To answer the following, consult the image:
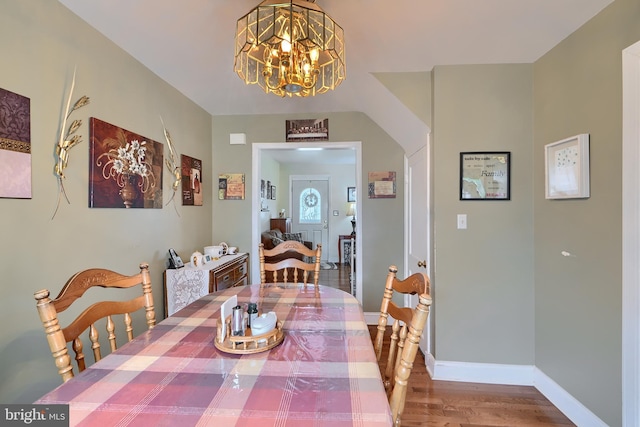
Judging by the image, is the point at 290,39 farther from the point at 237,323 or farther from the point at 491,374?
the point at 491,374

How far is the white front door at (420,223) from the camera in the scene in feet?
→ 8.02

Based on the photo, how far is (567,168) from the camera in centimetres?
181

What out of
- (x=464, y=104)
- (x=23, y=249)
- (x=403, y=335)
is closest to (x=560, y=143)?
(x=464, y=104)

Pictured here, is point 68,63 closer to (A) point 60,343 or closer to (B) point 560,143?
(A) point 60,343

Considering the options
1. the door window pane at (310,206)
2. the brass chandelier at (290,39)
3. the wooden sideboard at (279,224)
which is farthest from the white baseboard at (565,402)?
the door window pane at (310,206)

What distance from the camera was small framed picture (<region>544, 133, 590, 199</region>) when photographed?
66.4 inches

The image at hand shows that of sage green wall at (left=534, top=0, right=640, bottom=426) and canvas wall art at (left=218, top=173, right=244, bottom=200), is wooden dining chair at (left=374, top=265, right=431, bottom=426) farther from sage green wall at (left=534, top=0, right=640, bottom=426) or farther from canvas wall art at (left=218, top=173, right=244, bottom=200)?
canvas wall art at (left=218, top=173, right=244, bottom=200)

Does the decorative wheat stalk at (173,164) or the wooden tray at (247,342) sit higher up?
the decorative wheat stalk at (173,164)

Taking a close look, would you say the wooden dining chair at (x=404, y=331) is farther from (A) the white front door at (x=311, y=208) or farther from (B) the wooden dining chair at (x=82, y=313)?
(A) the white front door at (x=311, y=208)

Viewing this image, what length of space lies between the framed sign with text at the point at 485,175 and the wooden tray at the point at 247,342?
1804 millimetres

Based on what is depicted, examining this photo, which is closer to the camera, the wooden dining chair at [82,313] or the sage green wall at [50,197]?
the wooden dining chair at [82,313]

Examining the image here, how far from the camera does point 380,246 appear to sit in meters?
3.33

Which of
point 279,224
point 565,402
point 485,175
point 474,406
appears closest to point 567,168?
point 485,175

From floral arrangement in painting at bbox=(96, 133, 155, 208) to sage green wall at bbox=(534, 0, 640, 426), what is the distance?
2920 mm
